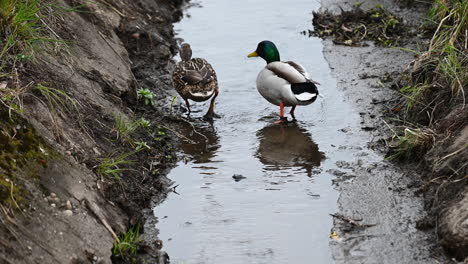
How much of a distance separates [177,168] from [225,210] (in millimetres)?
1087

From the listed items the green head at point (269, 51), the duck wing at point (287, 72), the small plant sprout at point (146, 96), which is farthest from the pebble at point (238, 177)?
the green head at point (269, 51)

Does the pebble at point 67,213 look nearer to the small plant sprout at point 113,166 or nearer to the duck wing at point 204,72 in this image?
the small plant sprout at point 113,166

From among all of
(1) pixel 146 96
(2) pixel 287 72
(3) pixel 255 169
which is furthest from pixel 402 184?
(1) pixel 146 96

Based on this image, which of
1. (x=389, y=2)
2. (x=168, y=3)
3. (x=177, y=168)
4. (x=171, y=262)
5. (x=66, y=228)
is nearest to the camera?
(x=66, y=228)

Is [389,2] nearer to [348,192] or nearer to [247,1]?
[247,1]

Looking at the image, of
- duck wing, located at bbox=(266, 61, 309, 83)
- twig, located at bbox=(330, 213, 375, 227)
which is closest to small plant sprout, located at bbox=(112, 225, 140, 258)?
twig, located at bbox=(330, 213, 375, 227)

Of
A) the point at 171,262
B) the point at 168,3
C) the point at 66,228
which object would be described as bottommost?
the point at 168,3

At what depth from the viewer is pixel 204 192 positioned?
22.9 feet

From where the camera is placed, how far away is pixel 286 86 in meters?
8.88

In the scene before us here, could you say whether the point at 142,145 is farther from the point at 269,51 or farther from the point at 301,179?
the point at 269,51

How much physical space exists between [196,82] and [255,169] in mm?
1757

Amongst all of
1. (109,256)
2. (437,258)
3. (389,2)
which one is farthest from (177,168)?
(389,2)

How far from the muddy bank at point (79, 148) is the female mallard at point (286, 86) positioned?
3.78 ft

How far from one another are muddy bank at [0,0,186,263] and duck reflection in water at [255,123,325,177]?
39.0 inches
